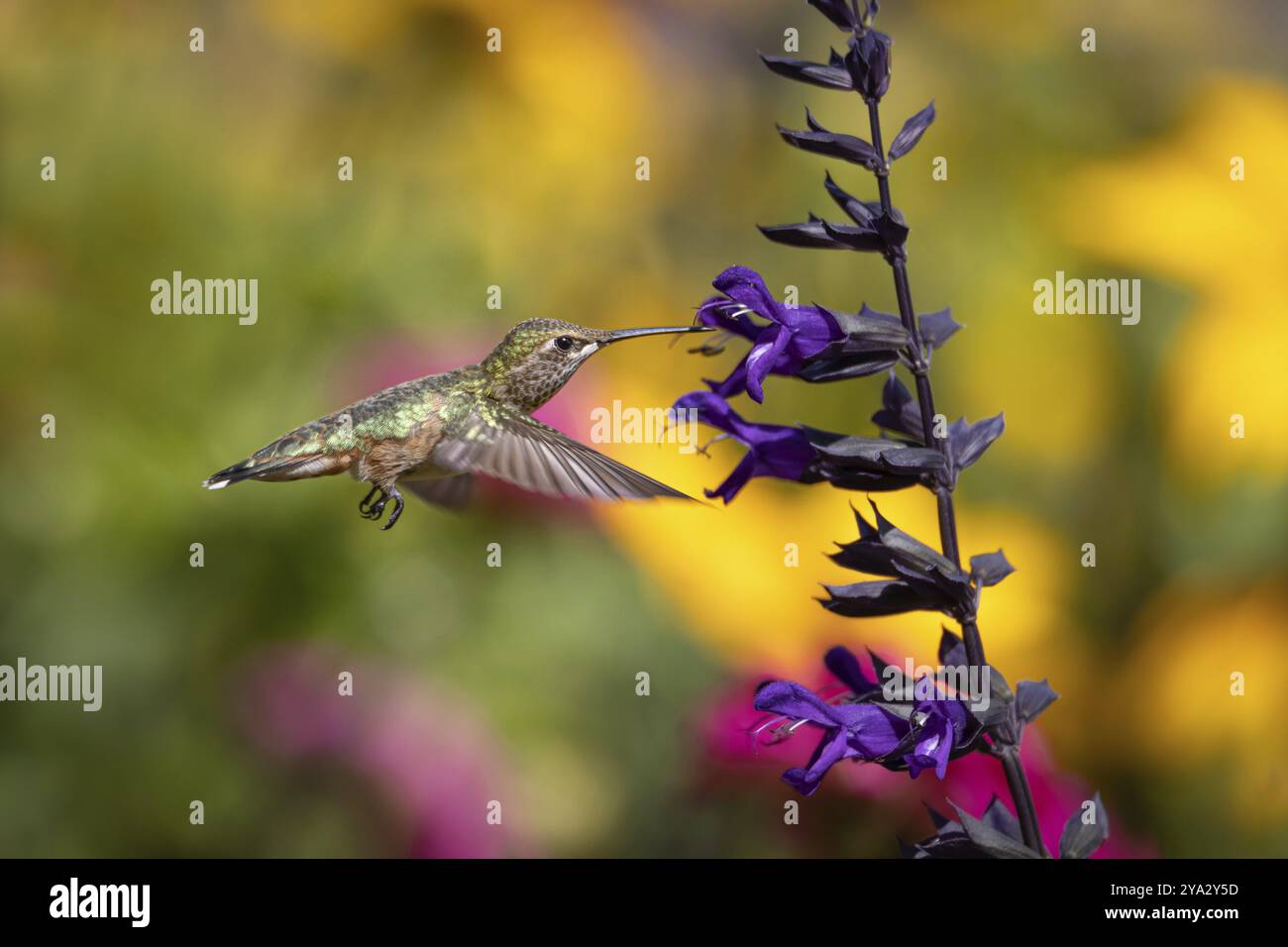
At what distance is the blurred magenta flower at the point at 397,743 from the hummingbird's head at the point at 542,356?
1.29 m

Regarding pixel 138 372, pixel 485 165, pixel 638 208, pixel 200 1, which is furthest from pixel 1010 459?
pixel 200 1

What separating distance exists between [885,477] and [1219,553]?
7.63 ft

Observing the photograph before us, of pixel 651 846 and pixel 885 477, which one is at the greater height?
pixel 885 477

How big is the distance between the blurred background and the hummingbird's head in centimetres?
89

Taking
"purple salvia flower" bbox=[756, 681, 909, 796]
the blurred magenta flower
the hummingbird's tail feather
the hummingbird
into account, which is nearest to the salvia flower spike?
"purple salvia flower" bbox=[756, 681, 909, 796]

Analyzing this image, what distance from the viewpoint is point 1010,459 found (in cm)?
366

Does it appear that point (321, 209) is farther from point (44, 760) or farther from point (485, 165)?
point (44, 760)

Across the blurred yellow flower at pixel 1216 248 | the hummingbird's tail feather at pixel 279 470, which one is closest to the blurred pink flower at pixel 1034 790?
the hummingbird's tail feather at pixel 279 470

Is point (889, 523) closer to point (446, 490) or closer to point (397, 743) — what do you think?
point (446, 490)

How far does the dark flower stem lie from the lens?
114 centimetres

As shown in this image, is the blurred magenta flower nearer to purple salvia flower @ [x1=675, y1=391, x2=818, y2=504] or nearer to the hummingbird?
the hummingbird

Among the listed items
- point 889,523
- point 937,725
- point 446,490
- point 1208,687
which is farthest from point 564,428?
point 937,725

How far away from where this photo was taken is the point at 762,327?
137 centimetres
